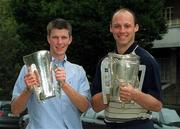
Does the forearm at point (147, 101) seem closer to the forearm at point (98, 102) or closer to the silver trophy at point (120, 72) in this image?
the silver trophy at point (120, 72)

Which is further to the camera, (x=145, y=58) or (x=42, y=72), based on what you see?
(x=145, y=58)

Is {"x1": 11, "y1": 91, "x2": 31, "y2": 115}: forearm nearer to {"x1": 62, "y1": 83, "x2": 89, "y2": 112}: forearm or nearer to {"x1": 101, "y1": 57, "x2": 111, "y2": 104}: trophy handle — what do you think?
{"x1": 62, "y1": 83, "x2": 89, "y2": 112}: forearm

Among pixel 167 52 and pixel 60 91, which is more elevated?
pixel 60 91

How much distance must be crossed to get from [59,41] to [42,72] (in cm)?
36

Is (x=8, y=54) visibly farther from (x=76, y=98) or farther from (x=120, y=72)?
(x=120, y=72)

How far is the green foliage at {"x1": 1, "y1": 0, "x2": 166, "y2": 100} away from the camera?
18.0m

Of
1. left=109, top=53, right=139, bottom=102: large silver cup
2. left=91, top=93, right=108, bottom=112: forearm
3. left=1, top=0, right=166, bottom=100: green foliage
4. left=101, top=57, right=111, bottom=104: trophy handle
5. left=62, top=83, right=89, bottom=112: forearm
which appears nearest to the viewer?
left=109, top=53, right=139, bottom=102: large silver cup

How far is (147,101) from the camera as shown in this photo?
3.87 metres

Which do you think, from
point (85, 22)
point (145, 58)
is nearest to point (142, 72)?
point (145, 58)

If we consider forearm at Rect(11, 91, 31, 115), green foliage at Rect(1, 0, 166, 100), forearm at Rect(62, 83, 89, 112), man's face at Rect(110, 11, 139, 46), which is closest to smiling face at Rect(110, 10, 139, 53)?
man's face at Rect(110, 11, 139, 46)

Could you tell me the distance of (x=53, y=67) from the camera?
3908 millimetres

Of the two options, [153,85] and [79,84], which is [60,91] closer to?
[79,84]

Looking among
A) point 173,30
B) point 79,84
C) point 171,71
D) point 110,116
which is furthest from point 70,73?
point 171,71

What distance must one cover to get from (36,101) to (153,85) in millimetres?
926
